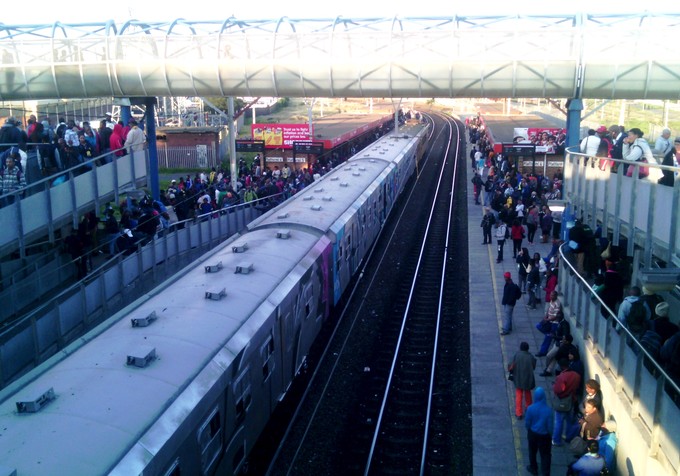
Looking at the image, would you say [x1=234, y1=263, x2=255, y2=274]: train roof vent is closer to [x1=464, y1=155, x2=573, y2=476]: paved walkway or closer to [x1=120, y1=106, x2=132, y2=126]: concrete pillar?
[x1=464, y1=155, x2=573, y2=476]: paved walkway

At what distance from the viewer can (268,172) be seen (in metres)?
30.6

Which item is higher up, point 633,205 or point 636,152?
point 636,152

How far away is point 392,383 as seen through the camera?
535 inches

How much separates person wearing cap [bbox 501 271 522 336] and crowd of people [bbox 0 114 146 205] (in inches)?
365

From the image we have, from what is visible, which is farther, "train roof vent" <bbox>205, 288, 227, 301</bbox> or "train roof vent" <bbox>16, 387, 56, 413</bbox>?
"train roof vent" <bbox>205, 288, 227, 301</bbox>

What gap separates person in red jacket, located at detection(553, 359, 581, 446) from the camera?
10808mm

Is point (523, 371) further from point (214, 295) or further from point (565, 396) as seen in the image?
point (214, 295)

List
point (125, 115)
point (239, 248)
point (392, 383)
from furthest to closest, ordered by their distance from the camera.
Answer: point (125, 115) < point (392, 383) < point (239, 248)

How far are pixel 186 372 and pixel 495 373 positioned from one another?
790 centimetres

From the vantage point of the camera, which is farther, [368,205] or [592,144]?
[368,205]

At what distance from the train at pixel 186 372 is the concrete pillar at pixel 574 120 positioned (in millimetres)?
9425

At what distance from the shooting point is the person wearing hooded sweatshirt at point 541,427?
391 inches

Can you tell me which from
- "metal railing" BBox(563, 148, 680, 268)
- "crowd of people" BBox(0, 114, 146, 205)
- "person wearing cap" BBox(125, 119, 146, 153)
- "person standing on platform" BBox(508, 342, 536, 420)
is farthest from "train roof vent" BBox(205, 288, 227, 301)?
"person wearing cap" BBox(125, 119, 146, 153)

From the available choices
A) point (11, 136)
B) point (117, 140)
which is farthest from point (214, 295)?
point (117, 140)
